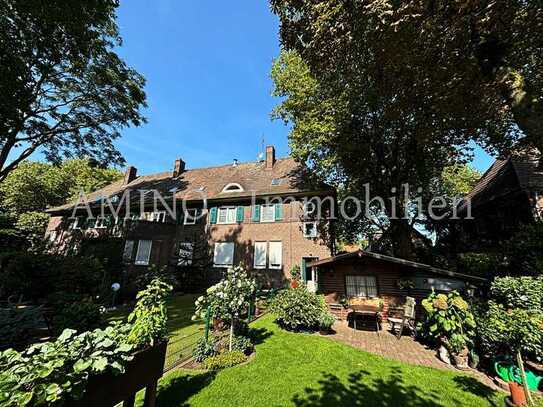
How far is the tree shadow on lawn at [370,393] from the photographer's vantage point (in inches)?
204

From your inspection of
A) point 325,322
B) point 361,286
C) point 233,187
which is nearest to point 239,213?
point 233,187

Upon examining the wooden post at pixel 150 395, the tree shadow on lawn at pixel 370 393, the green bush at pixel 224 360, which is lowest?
the tree shadow on lawn at pixel 370 393

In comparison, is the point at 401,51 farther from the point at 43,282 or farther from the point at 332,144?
the point at 43,282

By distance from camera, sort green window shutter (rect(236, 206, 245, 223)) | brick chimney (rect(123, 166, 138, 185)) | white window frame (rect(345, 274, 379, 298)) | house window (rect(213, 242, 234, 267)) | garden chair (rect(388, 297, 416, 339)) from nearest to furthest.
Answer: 1. garden chair (rect(388, 297, 416, 339))
2. white window frame (rect(345, 274, 379, 298))
3. house window (rect(213, 242, 234, 267))
4. green window shutter (rect(236, 206, 245, 223))
5. brick chimney (rect(123, 166, 138, 185))

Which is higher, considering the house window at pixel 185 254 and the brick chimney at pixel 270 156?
the brick chimney at pixel 270 156

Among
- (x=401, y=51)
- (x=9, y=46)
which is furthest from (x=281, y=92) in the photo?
(x=9, y=46)

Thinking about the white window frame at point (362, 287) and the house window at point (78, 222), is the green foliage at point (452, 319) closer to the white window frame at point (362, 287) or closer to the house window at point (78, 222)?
the white window frame at point (362, 287)

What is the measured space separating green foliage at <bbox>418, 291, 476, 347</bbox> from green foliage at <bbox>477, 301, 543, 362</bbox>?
0.30 m

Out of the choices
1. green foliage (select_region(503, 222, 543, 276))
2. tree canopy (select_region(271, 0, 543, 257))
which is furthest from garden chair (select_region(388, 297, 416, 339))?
tree canopy (select_region(271, 0, 543, 257))

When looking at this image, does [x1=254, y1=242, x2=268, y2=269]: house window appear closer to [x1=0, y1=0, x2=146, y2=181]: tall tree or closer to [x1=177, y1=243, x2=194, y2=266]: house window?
[x1=177, y1=243, x2=194, y2=266]: house window

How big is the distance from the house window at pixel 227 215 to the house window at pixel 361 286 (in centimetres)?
1117

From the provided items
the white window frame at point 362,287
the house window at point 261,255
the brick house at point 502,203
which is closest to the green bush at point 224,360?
the white window frame at point 362,287

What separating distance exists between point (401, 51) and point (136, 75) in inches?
609

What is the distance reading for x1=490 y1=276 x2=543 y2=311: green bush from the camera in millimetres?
7109
